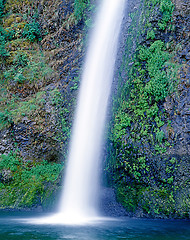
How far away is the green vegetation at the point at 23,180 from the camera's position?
352 inches

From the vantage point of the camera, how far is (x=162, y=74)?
23.9ft

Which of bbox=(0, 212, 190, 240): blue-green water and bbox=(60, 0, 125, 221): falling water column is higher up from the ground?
bbox=(60, 0, 125, 221): falling water column

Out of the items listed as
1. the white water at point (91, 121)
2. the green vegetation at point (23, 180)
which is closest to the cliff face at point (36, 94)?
the green vegetation at point (23, 180)

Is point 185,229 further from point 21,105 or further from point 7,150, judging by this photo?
point 21,105

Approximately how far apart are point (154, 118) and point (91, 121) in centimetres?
223

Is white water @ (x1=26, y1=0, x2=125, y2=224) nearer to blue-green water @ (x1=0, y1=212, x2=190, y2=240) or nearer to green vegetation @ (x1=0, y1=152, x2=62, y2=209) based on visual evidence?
blue-green water @ (x1=0, y1=212, x2=190, y2=240)

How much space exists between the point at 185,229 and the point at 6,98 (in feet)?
31.1

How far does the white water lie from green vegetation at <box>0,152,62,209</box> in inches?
59.6

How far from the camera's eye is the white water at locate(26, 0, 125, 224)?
7.45 meters

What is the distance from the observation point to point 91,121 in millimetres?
8414

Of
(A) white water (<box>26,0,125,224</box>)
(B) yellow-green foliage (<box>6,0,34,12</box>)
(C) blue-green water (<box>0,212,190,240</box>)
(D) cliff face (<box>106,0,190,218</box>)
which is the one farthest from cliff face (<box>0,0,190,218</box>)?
(C) blue-green water (<box>0,212,190,240</box>)

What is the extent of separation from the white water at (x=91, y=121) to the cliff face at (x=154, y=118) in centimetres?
58

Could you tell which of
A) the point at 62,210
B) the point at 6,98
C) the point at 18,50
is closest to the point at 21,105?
the point at 6,98

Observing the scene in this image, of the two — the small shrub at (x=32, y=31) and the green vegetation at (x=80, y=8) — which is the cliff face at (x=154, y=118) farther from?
the small shrub at (x=32, y=31)
